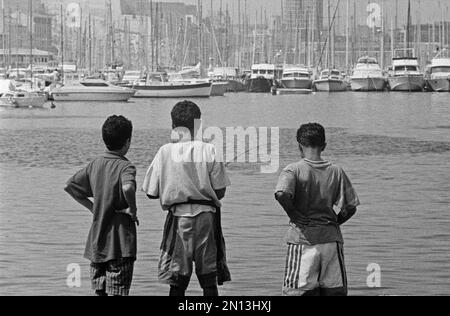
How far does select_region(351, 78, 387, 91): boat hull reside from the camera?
125 m

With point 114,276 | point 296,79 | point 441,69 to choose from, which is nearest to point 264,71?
point 296,79

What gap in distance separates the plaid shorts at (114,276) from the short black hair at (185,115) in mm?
1118

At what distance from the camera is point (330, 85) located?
124000mm

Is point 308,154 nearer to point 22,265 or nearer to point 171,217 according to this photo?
point 171,217

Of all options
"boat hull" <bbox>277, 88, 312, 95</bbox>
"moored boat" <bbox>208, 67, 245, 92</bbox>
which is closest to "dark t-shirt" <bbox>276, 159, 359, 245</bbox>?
"boat hull" <bbox>277, 88, 312, 95</bbox>

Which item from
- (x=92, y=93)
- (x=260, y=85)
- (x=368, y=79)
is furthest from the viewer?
(x=260, y=85)

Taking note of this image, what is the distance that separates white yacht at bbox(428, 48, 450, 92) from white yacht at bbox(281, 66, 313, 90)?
39.3ft

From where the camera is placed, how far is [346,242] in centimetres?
1678

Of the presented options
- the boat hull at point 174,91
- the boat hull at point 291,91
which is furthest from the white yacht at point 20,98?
the boat hull at point 291,91

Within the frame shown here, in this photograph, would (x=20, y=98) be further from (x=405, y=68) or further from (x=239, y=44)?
(x=239, y=44)

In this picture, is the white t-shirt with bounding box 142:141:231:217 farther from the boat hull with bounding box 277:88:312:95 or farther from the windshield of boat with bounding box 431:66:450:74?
the windshield of boat with bounding box 431:66:450:74

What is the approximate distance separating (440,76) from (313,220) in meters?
118

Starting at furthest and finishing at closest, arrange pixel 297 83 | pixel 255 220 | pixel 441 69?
pixel 441 69
pixel 297 83
pixel 255 220

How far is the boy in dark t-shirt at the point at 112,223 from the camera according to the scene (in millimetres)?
9961
